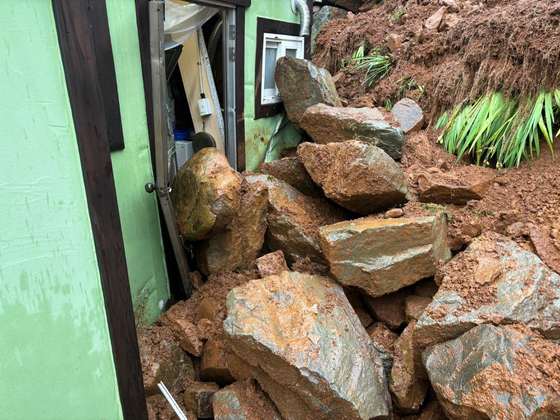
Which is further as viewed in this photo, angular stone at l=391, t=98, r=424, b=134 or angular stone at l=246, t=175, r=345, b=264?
angular stone at l=391, t=98, r=424, b=134

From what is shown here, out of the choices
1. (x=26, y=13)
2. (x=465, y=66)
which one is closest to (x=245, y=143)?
(x=465, y=66)

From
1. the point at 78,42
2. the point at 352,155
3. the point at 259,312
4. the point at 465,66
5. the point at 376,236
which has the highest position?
the point at 78,42

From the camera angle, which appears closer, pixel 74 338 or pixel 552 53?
pixel 74 338

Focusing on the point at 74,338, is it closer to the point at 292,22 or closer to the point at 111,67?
the point at 111,67

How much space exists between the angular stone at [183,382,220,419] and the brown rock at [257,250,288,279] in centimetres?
88

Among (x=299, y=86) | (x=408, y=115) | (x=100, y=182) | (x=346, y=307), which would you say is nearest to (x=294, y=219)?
(x=346, y=307)

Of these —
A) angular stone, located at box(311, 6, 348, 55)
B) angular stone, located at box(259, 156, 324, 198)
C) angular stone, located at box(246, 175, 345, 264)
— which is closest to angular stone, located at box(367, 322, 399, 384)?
angular stone, located at box(246, 175, 345, 264)

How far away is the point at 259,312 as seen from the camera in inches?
99.2

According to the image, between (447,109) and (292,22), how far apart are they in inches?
82.1

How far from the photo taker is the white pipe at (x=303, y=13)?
4.90m

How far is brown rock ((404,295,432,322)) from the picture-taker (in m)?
2.95

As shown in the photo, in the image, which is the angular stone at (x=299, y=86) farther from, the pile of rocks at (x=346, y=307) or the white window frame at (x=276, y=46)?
the pile of rocks at (x=346, y=307)

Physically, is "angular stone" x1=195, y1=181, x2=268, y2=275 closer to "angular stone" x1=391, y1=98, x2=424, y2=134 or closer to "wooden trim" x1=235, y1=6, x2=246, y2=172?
"wooden trim" x1=235, y1=6, x2=246, y2=172

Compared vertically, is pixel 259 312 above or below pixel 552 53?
below
